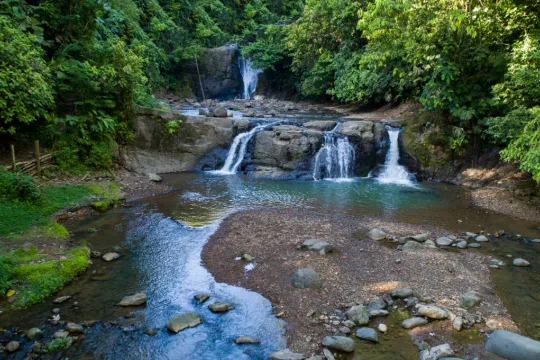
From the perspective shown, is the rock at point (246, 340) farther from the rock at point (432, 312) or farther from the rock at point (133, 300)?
the rock at point (432, 312)

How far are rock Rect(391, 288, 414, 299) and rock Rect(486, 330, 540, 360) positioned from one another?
2.36 meters

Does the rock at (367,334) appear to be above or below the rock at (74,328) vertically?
below

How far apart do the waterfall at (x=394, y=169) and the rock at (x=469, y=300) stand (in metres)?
11.2

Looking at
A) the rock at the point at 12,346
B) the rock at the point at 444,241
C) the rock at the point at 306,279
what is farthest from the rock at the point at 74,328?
the rock at the point at 444,241

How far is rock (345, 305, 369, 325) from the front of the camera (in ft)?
21.9

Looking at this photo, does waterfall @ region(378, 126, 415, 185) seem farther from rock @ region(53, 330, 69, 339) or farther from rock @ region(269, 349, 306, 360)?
rock @ region(53, 330, 69, 339)

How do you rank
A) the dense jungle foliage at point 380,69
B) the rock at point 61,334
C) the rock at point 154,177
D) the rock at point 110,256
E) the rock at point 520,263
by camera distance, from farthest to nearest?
1. the rock at point 154,177
2. the dense jungle foliage at point 380,69
3. the rock at point 110,256
4. the rock at point 520,263
5. the rock at point 61,334

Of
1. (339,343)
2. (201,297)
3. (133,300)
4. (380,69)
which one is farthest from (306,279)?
(380,69)

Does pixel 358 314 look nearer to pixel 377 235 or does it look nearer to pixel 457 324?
pixel 457 324

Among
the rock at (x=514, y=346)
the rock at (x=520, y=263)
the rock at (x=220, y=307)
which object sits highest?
the rock at (x=514, y=346)

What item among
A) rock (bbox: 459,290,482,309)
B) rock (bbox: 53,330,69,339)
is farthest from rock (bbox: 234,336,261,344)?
rock (bbox: 459,290,482,309)

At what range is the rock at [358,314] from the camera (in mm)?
6660

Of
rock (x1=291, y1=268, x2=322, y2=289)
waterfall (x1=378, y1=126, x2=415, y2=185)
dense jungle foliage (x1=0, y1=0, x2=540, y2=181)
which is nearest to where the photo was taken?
rock (x1=291, y1=268, x2=322, y2=289)

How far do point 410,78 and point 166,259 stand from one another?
1527 centimetres
